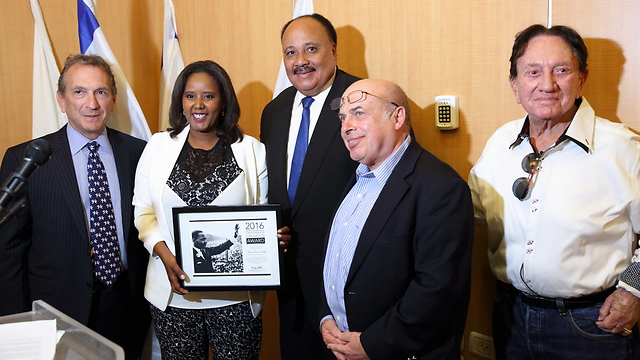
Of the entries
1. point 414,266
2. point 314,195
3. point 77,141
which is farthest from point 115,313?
point 414,266

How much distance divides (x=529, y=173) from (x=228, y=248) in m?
1.31

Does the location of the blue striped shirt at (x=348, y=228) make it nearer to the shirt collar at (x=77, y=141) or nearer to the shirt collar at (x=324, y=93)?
the shirt collar at (x=324, y=93)

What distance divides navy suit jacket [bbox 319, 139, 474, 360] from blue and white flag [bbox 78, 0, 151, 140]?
191 centimetres

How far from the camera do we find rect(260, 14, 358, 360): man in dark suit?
227 cm

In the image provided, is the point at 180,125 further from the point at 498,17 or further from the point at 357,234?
the point at 498,17

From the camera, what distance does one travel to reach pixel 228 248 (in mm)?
2162

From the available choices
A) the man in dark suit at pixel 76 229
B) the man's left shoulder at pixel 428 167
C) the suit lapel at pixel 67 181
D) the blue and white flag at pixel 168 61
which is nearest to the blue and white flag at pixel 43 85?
the man in dark suit at pixel 76 229

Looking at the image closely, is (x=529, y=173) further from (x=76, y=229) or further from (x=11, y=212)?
(x=76, y=229)

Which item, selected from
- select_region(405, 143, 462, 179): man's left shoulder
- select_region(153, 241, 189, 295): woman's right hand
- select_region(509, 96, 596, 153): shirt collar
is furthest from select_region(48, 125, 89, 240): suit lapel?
select_region(509, 96, 596, 153): shirt collar

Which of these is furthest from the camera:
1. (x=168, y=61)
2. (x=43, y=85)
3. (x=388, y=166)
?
(x=168, y=61)

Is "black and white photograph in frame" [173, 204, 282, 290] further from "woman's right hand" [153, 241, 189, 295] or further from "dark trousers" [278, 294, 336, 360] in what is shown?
"dark trousers" [278, 294, 336, 360]

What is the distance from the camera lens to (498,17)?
7.70ft

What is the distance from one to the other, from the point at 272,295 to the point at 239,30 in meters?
1.93

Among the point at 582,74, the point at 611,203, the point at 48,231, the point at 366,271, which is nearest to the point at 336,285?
the point at 366,271
